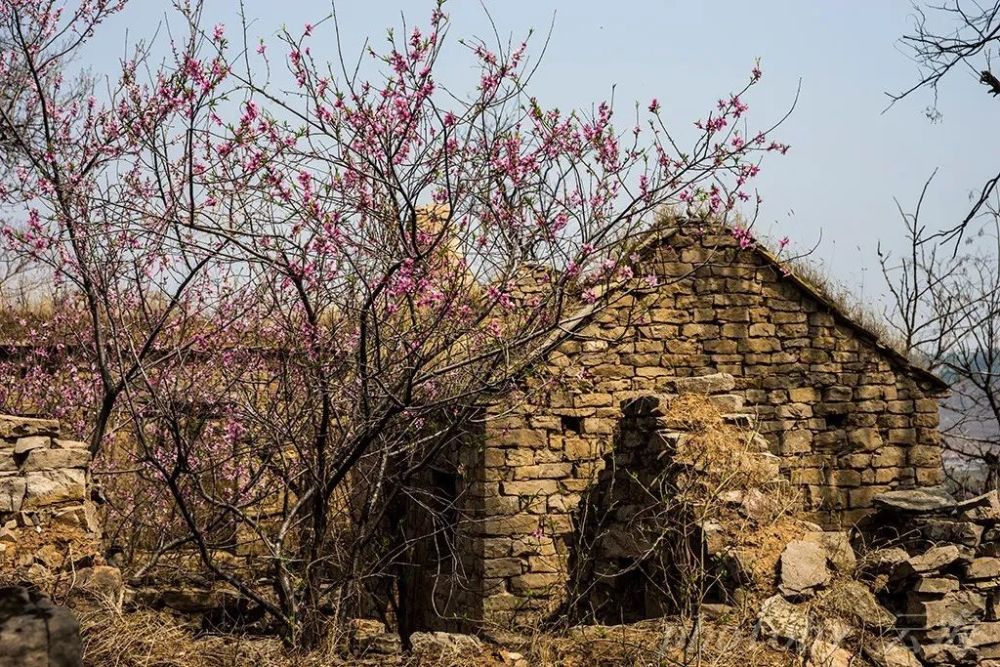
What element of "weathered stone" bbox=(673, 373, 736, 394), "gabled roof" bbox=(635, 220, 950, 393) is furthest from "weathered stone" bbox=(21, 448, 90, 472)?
"gabled roof" bbox=(635, 220, 950, 393)

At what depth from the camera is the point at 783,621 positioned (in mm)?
5996

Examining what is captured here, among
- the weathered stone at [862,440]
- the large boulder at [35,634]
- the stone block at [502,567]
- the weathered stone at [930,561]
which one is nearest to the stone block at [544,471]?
the stone block at [502,567]

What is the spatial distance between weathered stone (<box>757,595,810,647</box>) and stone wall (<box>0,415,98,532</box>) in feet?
12.8

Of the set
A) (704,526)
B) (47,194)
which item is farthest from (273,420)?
(704,526)

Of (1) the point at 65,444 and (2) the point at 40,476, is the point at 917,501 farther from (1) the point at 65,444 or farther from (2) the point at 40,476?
(2) the point at 40,476

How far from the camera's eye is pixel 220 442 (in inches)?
387

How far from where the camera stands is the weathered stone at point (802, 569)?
21.1ft

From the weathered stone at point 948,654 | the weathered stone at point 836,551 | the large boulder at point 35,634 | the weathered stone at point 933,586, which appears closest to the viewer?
the large boulder at point 35,634

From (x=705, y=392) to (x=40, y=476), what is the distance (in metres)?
5.26

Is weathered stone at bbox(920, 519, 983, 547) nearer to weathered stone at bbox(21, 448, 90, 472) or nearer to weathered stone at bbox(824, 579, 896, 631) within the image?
weathered stone at bbox(824, 579, 896, 631)

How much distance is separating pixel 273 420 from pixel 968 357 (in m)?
11.8

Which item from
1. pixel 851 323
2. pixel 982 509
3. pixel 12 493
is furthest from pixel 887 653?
pixel 12 493

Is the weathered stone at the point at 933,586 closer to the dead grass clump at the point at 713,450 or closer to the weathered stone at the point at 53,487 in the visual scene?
the dead grass clump at the point at 713,450

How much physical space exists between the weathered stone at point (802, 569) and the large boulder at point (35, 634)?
13.5 feet
